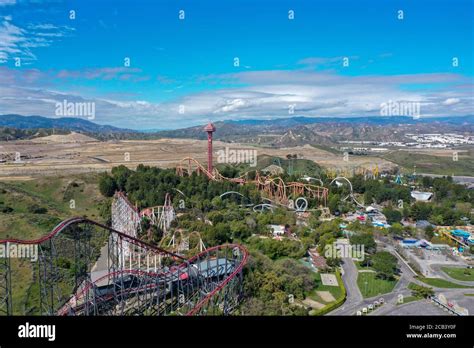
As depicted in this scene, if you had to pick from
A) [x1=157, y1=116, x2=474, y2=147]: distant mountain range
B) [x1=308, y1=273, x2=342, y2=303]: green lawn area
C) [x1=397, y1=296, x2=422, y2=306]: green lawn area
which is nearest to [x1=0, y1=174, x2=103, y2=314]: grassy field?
[x1=308, y1=273, x2=342, y2=303]: green lawn area

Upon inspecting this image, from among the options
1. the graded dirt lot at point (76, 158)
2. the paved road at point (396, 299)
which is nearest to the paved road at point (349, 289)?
the paved road at point (396, 299)

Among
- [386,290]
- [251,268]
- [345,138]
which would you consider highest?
[345,138]

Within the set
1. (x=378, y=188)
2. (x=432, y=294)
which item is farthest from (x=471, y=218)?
(x=432, y=294)

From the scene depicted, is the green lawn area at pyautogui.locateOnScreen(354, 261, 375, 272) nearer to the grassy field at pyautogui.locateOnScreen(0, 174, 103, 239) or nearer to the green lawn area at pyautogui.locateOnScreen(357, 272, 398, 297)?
the green lawn area at pyautogui.locateOnScreen(357, 272, 398, 297)

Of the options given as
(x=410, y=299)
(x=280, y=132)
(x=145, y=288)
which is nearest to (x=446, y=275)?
(x=410, y=299)

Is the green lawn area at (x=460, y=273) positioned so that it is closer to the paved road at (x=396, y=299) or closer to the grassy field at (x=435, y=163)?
the paved road at (x=396, y=299)

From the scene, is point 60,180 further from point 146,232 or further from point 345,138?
point 345,138
